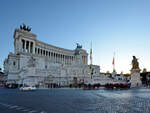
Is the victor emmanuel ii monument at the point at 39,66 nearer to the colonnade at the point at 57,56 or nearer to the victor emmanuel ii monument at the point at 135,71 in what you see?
the colonnade at the point at 57,56

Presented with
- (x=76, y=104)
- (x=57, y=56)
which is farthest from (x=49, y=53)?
(x=76, y=104)

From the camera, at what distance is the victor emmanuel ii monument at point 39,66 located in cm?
3584

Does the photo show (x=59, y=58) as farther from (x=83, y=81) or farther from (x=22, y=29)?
(x=83, y=81)

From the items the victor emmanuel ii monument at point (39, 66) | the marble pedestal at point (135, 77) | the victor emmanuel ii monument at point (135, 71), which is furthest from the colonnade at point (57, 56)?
the victor emmanuel ii monument at point (135, 71)

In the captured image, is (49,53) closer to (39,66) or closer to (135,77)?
(39,66)

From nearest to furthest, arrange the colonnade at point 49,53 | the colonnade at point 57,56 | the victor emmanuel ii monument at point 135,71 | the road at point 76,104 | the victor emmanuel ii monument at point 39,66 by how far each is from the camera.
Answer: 1. the road at point 76,104
2. the victor emmanuel ii monument at point 135,71
3. the victor emmanuel ii monument at point 39,66
4. the colonnade at point 49,53
5. the colonnade at point 57,56

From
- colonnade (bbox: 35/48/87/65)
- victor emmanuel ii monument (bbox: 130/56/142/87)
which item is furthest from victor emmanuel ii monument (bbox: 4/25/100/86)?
victor emmanuel ii monument (bbox: 130/56/142/87)

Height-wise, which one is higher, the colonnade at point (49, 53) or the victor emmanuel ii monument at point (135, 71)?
the colonnade at point (49, 53)

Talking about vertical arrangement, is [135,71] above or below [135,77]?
above

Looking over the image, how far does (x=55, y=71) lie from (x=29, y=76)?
251 inches

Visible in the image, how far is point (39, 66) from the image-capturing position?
176ft

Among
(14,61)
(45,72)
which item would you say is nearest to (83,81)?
(45,72)

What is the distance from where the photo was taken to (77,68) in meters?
39.5

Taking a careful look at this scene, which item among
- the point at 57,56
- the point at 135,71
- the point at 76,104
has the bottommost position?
the point at 76,104
